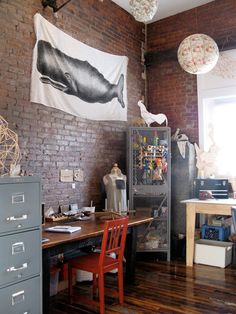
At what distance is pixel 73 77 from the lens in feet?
13.8

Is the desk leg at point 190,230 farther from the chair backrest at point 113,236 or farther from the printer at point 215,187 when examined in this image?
the chair backrest at point 113,236

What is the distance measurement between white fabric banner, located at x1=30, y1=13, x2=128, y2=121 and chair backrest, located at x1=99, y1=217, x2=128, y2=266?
1.61 m

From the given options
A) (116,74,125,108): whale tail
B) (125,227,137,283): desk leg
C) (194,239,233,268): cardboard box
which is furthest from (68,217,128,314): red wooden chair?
(116,74,125,108): whale tail

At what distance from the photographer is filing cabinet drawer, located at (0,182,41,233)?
2.23 m

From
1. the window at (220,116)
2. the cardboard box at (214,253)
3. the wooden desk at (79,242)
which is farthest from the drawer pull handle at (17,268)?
the window at (220,116)

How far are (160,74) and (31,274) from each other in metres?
4.16

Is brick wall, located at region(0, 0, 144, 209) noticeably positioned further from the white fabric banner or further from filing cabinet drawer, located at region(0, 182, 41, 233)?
filing cabinet drawer, located at region(0, 182, 41, 233)

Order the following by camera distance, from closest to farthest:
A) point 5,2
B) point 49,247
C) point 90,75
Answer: point 49,247, point 5,2, point 90,75

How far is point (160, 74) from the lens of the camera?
5.65 metres

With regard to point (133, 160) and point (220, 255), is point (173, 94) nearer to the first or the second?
point (133, 160)

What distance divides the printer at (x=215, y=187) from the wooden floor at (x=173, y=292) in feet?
3.19

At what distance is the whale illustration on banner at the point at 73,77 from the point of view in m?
3.80

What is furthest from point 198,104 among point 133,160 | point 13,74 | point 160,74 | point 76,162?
point 13,74

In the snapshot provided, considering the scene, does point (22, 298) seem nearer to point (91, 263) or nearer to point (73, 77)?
point (91, 263)
